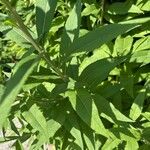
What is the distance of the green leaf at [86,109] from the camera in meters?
1.78

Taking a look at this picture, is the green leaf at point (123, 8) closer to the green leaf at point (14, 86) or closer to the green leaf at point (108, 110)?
the green leaf at point (108, 110)

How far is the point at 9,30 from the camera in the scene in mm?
1834

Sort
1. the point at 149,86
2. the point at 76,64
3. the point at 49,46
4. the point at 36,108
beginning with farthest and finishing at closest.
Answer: the point at 49,46 → the point at 149,86 → the point at 76,64 → the point at 36,108

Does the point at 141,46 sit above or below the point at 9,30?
below

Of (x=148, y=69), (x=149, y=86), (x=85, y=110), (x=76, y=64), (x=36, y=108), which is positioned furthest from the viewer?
(x=148, y=69)

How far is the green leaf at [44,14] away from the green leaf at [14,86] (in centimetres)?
41

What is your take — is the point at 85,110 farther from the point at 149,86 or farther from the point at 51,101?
the point at 149,86

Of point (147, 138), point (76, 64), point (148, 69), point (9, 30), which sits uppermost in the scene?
point (9, 30)

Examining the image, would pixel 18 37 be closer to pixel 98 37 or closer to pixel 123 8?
pixel 98 37

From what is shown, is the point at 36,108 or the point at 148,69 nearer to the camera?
the point at 36,108

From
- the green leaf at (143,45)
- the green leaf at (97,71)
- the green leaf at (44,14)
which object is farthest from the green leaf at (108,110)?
the green leaf at (143,45)

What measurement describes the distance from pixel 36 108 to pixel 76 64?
12.9 inches

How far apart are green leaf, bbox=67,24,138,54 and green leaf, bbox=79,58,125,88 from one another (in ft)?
0.82

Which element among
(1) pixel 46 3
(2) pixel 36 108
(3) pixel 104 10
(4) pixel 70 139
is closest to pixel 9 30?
(1) pixel 46 3
